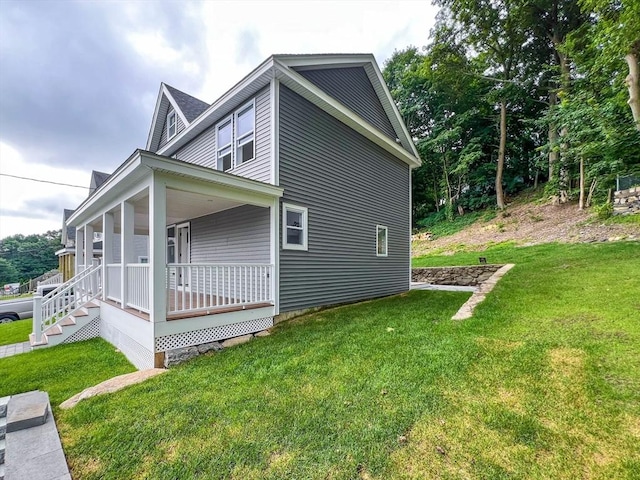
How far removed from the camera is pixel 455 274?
11.6 meters

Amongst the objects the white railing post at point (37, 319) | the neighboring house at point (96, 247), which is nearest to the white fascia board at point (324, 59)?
the white railing post at point (37, 319)

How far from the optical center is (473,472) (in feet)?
6.89

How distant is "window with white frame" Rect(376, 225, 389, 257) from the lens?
30.5 ft

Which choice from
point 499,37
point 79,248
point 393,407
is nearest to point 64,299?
A: point 79,248

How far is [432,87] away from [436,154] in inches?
199

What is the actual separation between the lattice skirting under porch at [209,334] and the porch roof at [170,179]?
2529 mm

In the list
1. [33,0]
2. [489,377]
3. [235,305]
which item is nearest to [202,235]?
[235,305]

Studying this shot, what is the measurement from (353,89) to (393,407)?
8.64 meters

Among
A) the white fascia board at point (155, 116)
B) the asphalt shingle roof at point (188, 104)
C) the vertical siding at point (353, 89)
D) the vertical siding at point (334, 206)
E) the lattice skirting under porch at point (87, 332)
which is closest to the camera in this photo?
the vertical siding at point (334, 206)

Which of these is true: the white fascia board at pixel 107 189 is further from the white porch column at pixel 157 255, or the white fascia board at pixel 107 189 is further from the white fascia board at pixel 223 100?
the white fascia board at pixel 223 100

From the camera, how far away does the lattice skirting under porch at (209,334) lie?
4.73 meters

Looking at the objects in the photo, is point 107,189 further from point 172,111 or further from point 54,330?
point 172,111

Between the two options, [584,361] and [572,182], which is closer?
[584,361]

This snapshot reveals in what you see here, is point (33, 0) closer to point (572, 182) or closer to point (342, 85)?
point (342, 85)
